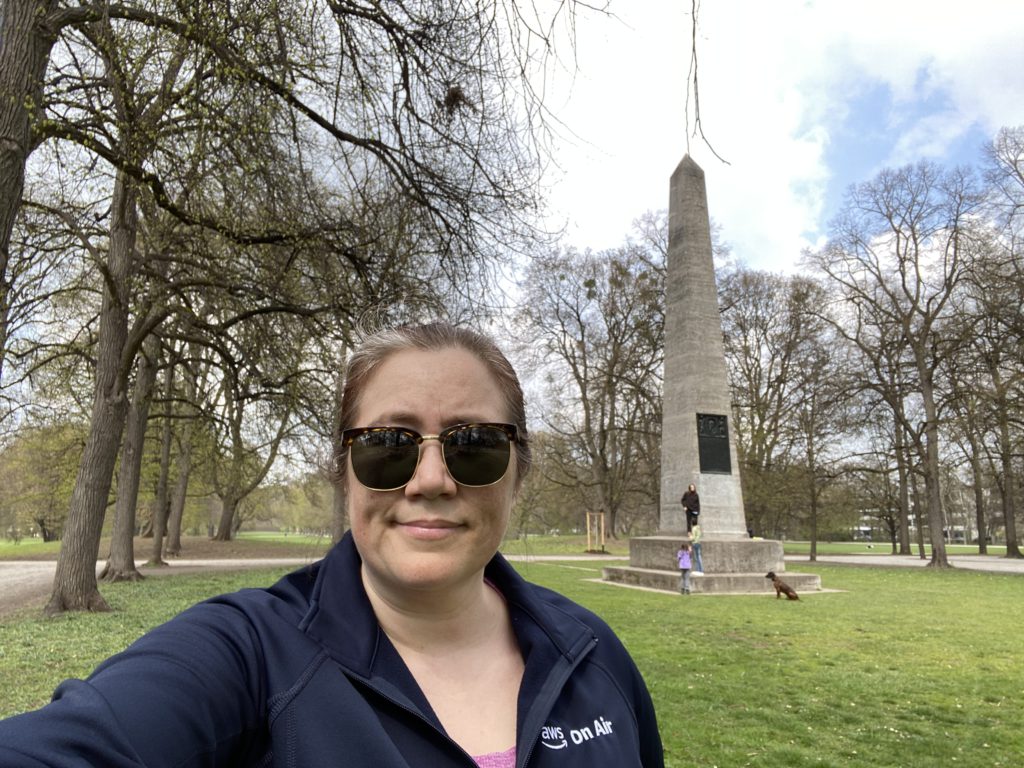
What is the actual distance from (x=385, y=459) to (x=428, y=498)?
125mm

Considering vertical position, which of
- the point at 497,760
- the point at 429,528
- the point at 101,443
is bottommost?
the point at 497,760

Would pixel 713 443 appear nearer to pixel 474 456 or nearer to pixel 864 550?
pixel 474 456

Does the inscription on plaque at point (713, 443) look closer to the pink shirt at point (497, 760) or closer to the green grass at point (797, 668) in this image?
the green grass at point (797, 668)

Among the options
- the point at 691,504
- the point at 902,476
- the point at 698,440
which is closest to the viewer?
the point at 691,504

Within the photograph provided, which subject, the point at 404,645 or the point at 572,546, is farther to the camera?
the point at 572,546

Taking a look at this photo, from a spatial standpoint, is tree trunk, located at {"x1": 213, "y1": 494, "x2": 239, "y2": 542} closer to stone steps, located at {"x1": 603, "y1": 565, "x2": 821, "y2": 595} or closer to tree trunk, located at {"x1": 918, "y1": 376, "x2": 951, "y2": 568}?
stone steps, located at {"x1": 603, "y1": 565, "x2": 821, "y2": 595}

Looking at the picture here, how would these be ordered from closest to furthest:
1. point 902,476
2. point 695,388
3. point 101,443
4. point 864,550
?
point 101,443
point 695,388
point 902,476
point 864,550

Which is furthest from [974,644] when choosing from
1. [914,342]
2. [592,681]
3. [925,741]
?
[914,342]

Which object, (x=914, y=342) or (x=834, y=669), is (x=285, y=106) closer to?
(x=834, y=669)

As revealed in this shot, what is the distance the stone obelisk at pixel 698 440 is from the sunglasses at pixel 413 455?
48.5ft

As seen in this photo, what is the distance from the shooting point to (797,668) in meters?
7.69

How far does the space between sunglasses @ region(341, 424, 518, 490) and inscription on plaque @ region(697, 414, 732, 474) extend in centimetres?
1579

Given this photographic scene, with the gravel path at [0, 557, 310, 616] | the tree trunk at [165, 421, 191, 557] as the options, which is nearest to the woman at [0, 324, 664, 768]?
the gravel path at [0, 557, 310, 616]

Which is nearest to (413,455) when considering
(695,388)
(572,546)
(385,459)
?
(385,459)
